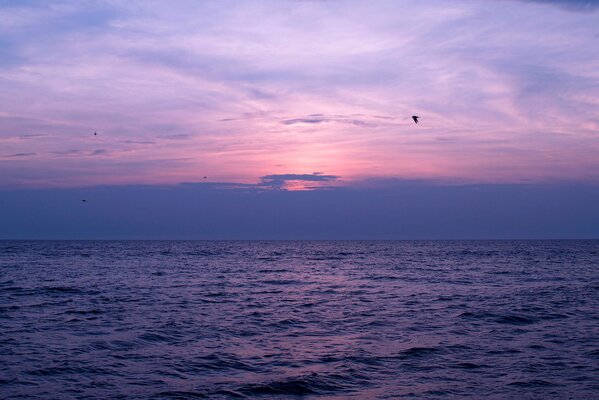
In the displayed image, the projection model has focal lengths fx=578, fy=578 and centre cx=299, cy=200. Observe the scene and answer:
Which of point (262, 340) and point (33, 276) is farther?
point (33, 276)

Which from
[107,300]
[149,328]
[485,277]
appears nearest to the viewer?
[149,328]

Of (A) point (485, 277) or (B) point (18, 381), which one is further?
(A) point (485, 277)

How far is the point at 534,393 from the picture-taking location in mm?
14938

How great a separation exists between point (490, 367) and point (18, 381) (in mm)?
13727

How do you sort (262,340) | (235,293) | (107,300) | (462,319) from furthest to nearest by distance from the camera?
(235,293), (107,300), (462,319), (262,340)

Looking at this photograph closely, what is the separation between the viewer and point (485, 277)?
5209 centimetres

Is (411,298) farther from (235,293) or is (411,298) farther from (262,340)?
(262,340)

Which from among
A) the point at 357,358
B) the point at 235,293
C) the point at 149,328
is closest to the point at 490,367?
the point at 357,358

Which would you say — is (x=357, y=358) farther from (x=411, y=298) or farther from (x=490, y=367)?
(x=411, y=298)

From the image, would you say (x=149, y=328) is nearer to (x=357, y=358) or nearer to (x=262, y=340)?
(x=262, y=340)

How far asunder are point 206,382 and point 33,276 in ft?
139

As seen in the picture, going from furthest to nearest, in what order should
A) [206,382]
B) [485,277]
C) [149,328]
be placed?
[485,277] < [149,328] < [206,382]

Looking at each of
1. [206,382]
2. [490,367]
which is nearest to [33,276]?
[206,382]

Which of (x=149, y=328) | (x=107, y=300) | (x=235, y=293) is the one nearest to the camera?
(x=149, y=328)
